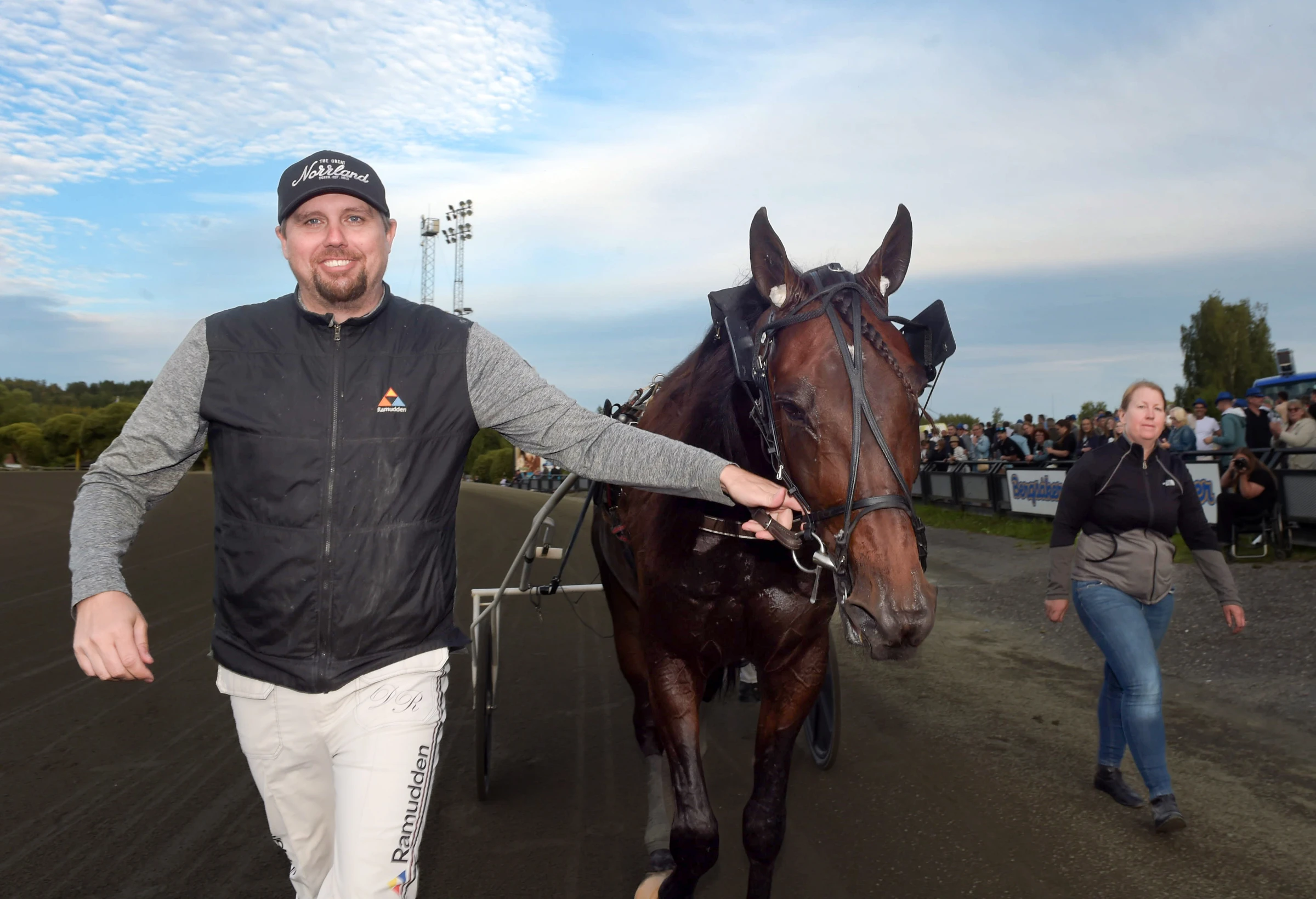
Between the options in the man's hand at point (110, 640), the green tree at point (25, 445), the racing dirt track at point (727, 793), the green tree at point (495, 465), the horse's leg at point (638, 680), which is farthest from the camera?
the green tree at point (25, 445)

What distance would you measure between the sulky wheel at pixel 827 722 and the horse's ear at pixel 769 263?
2366mm

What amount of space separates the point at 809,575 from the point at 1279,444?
30.8 feet

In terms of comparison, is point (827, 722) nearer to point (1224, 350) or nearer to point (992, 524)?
point (992, 524)

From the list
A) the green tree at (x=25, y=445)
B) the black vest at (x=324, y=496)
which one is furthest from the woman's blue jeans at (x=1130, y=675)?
the green tree at (x=25, y=445)

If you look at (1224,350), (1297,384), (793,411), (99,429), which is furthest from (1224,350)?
(99,429)

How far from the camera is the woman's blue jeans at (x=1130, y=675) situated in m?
4.07

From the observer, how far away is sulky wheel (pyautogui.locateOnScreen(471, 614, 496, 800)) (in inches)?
168

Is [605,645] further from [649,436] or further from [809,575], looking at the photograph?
[649,436]

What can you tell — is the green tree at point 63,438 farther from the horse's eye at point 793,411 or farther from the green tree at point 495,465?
the horse's eye at point 793,411

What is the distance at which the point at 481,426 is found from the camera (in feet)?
7.84

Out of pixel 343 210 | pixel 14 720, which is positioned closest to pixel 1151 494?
pixel 343 210

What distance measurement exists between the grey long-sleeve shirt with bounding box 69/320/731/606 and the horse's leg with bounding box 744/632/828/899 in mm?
1126

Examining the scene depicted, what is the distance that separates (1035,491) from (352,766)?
516 inches

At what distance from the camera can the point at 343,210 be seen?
2.32 metres
